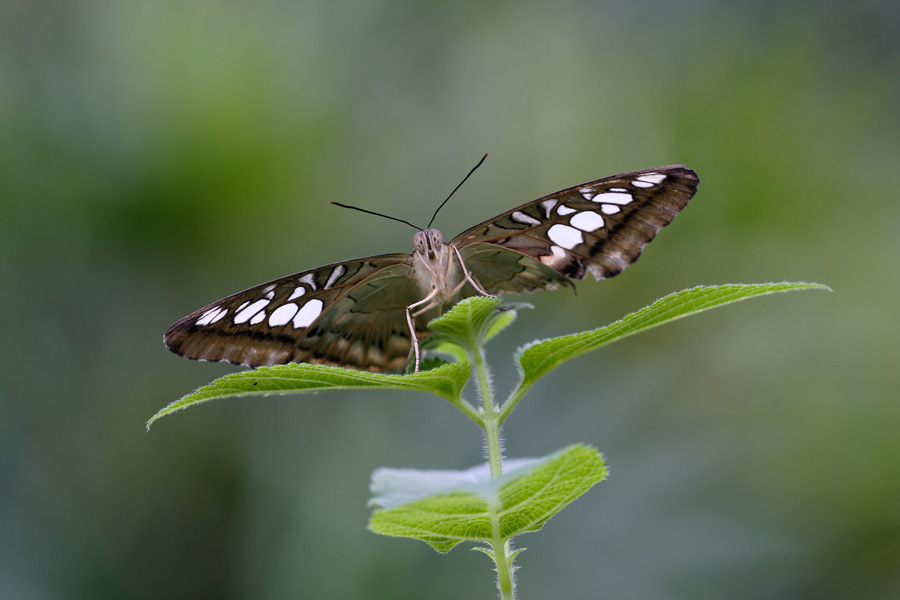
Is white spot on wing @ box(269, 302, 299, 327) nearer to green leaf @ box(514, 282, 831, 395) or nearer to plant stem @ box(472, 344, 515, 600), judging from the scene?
plant stem @ box(472, 344, 515, 600)

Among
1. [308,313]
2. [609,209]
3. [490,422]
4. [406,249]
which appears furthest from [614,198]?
[406,249]

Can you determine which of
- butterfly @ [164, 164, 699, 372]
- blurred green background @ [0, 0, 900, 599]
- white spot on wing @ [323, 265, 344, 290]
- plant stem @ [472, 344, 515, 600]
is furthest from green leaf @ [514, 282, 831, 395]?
blurred green background @ [0, 0, 900, 599]

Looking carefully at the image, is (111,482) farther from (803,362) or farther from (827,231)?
(827,231)

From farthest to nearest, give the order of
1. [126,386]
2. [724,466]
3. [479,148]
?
[479,148] → [126,386] → [724,466]

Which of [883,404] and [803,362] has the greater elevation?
[803,362]

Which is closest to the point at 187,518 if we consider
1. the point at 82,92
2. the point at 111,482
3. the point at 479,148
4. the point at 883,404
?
the point at 111,482

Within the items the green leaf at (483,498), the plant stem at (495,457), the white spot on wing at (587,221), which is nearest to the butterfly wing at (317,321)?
the plant stem at (495,457)
